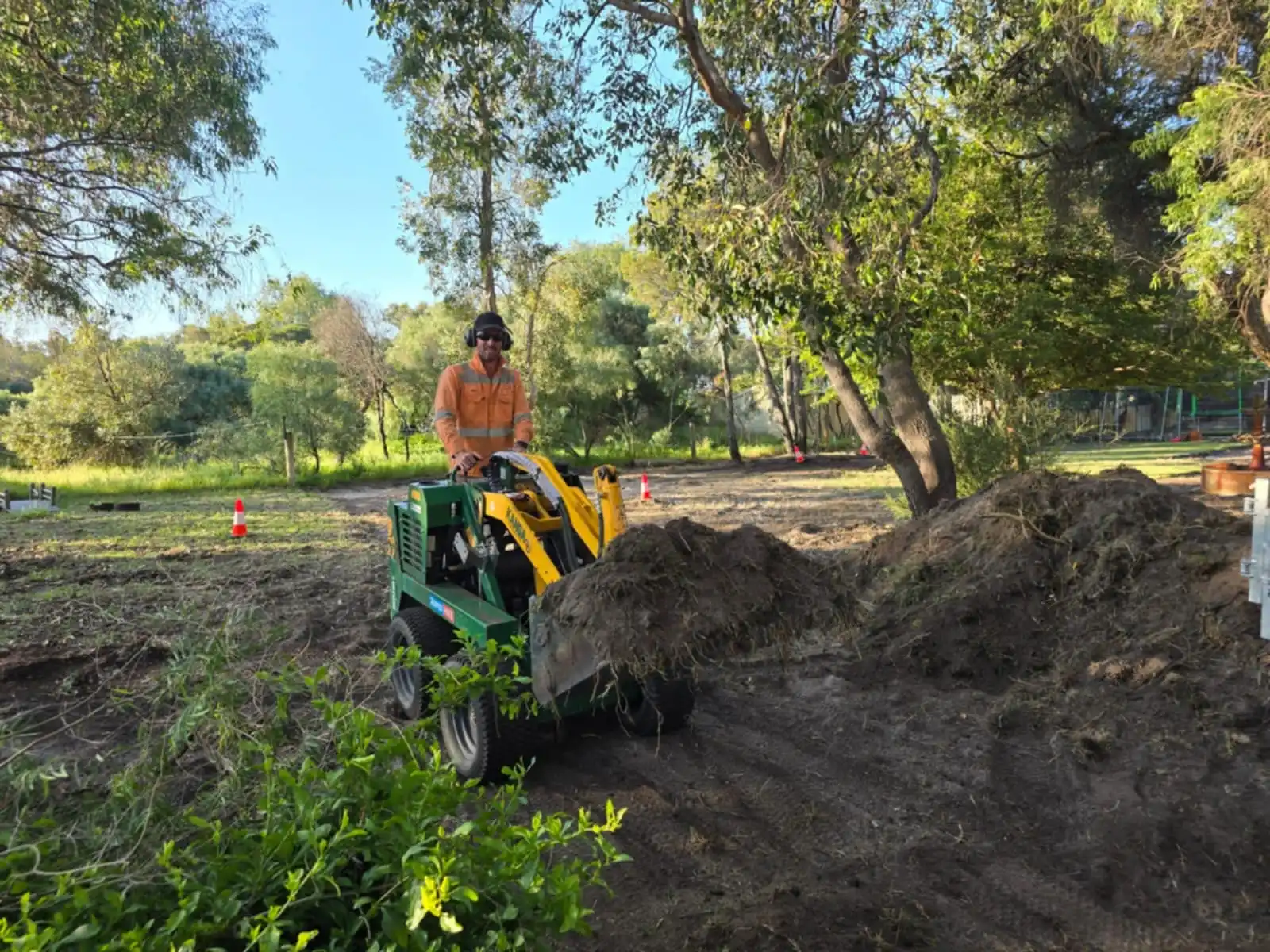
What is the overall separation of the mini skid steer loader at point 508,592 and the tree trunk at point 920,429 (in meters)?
5.06

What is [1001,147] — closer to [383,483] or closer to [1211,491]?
[1211,491]

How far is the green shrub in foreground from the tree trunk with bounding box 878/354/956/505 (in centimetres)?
727

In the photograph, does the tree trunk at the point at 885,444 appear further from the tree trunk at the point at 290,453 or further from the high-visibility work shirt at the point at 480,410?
the tree trunk at the point at 290,453

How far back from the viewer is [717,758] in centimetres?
413

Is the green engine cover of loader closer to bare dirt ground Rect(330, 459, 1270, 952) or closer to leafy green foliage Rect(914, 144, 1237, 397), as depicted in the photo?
bare dirt ground Rect(330, 459, 1270, 952)

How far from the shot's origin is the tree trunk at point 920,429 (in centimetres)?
833

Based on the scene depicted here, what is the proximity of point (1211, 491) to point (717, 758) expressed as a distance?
1249 cm

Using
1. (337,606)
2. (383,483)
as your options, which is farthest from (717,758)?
(383,483)

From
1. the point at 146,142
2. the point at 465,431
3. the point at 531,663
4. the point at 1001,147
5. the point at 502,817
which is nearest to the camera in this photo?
the point at 502,817

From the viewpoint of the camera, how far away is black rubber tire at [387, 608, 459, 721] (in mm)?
4195

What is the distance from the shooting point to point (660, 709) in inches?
166

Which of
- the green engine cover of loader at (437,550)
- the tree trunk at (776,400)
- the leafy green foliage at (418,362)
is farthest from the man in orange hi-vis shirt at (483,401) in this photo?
the leafy green foliage at (418,362)

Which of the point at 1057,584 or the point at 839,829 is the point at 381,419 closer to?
the point at 1057,584

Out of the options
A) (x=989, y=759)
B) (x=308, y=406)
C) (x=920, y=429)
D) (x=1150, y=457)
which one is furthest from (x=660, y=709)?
(x=1150, y=457)
